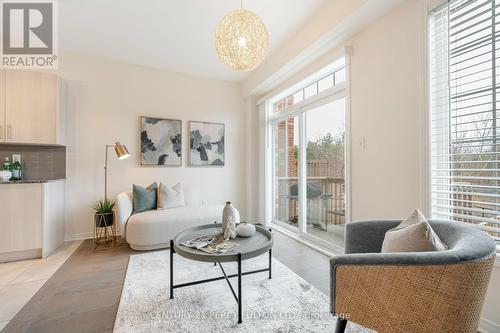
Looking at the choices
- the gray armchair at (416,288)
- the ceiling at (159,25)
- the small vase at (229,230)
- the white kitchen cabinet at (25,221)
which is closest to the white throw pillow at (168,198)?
the white kitchen cabinet at (25,221)

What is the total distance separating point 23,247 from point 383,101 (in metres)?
4.24

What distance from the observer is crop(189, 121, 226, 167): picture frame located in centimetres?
422

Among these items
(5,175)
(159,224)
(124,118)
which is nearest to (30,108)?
(5,175)

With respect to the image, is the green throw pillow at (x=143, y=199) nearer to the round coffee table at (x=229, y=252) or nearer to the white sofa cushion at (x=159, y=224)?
the white sofa cushion at (x=159, y=224)

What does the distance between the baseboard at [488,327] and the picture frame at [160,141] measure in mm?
3987

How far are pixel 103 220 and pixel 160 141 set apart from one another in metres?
1.52

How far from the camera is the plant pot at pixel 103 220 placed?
121 inches

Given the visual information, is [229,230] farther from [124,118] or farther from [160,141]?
[124,118]

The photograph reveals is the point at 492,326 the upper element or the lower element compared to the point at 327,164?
lower

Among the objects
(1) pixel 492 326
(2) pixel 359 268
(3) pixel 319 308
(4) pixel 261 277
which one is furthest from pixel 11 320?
(1) pixel 492 326

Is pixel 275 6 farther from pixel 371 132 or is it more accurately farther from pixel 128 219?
pixel 128 219

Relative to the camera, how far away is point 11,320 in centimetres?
163

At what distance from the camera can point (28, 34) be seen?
292cm

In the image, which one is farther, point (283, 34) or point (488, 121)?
point (283, 34)
